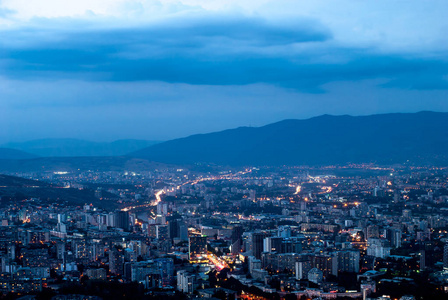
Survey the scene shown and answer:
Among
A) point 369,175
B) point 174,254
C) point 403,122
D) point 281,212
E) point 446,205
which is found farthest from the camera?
point 403,122

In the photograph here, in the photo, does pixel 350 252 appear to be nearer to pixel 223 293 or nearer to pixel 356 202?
pixel 223 293

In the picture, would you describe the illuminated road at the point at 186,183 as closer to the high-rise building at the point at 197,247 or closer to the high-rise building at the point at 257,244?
the high-rise building at the point at 197,247

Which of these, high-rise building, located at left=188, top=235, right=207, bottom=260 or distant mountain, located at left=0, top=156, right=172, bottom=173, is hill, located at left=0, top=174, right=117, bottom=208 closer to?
high-rise building, located at left=188, top=235, right=207, bottom=260

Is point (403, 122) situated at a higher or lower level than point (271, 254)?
higher

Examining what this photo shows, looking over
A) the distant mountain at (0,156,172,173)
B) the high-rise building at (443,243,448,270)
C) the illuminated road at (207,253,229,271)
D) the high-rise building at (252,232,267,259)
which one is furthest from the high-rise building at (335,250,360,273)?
the distant mountain at (0,156,172,173)

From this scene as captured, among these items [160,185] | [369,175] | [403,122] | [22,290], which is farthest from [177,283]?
[403,122]

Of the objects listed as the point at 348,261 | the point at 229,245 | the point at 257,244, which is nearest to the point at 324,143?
the point at 229,245

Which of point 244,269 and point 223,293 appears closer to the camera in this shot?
point 223,293

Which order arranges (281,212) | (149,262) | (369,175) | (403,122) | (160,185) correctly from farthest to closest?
Answer: (403,122), (369,175), (160,185), (281,212), (149,262)
